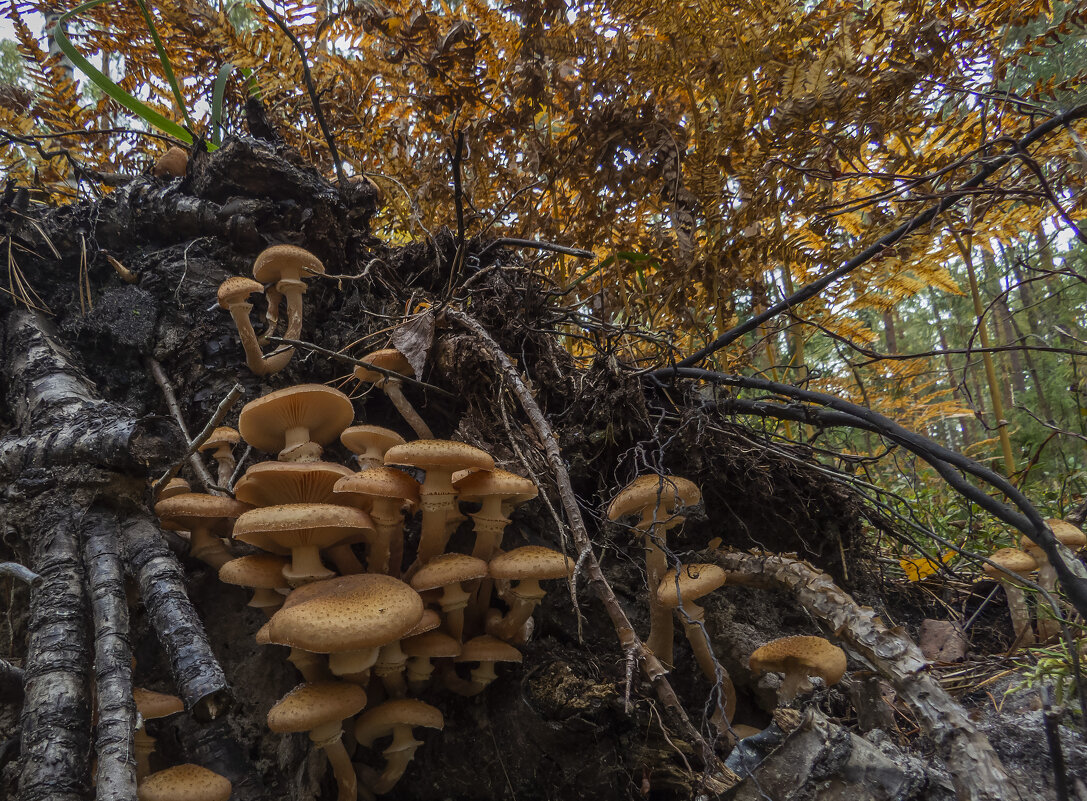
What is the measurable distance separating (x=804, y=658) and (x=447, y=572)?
124cm

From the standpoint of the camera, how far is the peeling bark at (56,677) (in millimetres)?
1304

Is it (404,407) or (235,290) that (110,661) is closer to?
(404,407)

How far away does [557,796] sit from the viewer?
2059mm

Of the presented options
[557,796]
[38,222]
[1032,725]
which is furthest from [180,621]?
[38,222]

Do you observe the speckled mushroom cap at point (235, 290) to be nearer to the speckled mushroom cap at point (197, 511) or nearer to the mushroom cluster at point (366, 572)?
the mushroom cluster at point (366, 572)

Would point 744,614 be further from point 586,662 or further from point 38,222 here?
point 38,222

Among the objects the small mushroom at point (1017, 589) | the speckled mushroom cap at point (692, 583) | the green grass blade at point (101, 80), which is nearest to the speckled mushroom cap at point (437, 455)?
the speckled mushroom cap at point (692, 583)

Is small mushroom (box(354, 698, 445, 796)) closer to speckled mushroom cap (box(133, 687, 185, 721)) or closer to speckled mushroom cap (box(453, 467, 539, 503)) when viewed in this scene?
speckled mushroom cap (box(133, 687, 185, 721))

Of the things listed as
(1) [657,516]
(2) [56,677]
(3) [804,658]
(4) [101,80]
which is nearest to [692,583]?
(1) [657,516]

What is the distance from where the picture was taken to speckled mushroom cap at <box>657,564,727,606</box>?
6.30 ft

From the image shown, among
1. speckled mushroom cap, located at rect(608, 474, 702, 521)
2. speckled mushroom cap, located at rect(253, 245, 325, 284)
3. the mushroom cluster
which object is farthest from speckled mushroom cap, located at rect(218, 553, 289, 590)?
speckled mushroom cap, located at rect(253, 245, 325, 284)

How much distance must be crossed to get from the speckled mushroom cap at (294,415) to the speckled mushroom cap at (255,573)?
1.90 ft

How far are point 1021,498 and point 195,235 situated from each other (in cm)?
389

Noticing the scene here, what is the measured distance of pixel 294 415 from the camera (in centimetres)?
242
